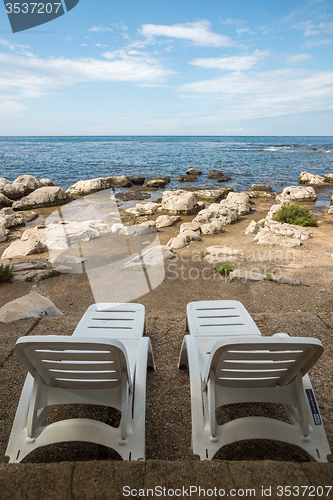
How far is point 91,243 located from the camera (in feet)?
30.0

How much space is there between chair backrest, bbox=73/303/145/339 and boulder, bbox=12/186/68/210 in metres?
13.7

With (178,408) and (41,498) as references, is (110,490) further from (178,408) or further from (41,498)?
(178,408)

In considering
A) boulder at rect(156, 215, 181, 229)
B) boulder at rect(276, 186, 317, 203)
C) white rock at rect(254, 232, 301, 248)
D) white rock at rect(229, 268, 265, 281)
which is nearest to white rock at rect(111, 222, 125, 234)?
boulder at rect(156, 215, 181, 229)

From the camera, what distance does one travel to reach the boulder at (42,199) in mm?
14898

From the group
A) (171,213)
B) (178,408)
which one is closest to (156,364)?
(178,408)

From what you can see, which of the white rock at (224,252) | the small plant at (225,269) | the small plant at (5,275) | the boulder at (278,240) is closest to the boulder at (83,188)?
the small plant at (5,275)

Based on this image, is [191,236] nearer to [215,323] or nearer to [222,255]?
[222,255]

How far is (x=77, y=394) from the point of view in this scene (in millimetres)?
1888

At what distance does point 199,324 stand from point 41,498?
1906 millimetres

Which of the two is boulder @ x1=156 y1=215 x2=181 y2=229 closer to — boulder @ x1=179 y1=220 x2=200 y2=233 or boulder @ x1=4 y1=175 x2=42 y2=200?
boulder @ x1=179 y1=220 x2=200 y2=233

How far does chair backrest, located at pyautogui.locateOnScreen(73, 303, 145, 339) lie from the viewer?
2.78 metres

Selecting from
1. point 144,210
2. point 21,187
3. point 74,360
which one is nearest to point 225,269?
point 74,360

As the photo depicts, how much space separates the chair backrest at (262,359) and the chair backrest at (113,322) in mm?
1163

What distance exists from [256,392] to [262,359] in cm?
37
